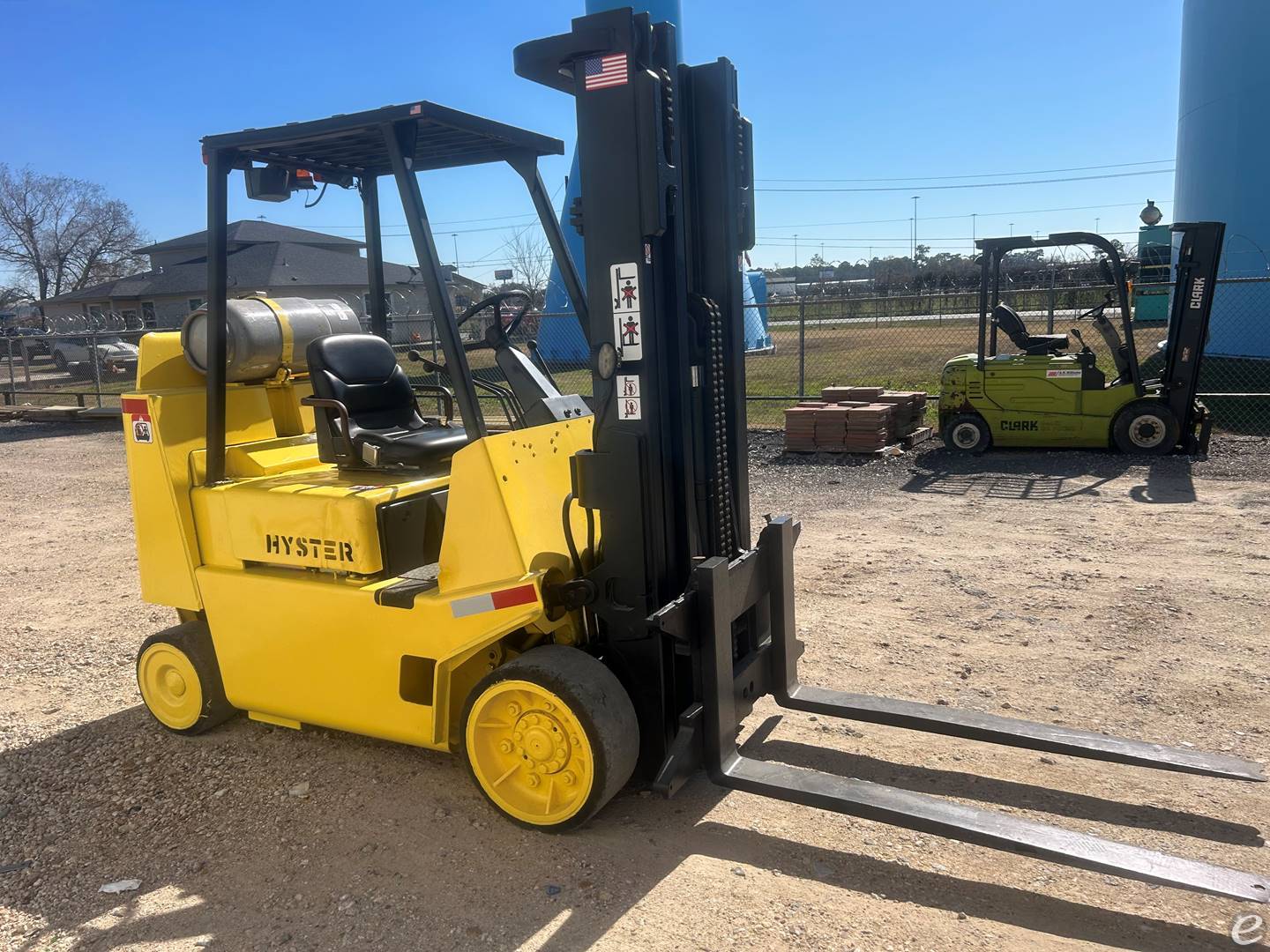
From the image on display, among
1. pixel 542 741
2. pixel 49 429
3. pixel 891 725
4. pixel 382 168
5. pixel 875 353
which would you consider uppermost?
pixel 382 168

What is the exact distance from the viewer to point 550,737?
3654mm

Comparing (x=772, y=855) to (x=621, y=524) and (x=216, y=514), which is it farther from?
(x=216, y=514)

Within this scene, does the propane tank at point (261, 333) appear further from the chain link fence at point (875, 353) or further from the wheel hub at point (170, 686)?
the wheel hub at point (170, 686)

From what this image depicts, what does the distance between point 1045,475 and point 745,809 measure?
7743 mm

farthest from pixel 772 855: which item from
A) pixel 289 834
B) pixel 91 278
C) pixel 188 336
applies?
pixel 91 278

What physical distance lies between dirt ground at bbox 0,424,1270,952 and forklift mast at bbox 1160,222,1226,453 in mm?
4159

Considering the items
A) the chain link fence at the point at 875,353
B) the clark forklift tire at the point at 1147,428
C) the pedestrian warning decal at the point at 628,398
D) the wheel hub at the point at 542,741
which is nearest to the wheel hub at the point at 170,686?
the wheel hub at the point at 542,741

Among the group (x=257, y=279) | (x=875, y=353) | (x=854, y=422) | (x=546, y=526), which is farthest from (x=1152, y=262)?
(x=257, y=279)

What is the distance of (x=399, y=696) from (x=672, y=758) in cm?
117

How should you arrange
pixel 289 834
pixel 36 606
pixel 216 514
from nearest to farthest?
pixel 289 834
pixel 216 514
pixel 36 606

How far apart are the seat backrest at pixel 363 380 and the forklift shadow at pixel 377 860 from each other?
160 centimetres

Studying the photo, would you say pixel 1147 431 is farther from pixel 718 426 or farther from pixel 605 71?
pixel 605 71

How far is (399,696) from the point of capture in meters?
3.99

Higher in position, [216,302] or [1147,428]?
[216,302]
